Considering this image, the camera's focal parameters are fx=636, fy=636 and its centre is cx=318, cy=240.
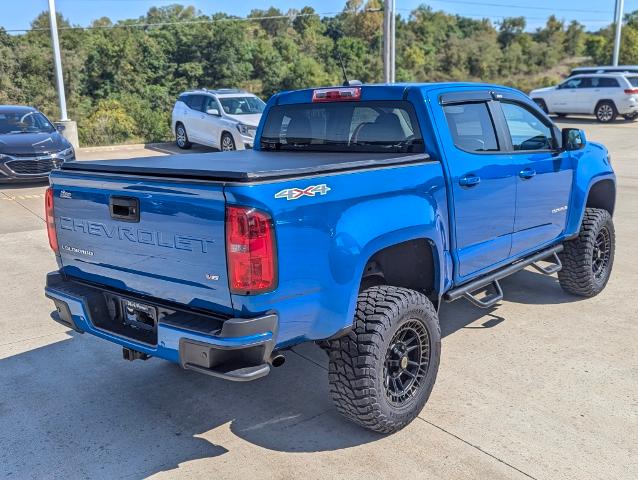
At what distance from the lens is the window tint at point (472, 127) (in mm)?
4203

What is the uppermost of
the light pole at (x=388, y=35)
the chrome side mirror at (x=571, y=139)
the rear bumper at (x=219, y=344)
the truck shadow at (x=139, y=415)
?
the light pole at (x=388, y=35)

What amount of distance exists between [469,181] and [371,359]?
141 cm

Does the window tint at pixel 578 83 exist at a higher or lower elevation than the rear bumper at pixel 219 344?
higher

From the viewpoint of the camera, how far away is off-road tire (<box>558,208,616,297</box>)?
5.60 m

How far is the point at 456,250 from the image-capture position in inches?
158

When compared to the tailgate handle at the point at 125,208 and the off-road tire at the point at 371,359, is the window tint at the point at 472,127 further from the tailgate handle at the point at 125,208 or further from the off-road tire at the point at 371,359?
the tailgate handle at the point at 125,208

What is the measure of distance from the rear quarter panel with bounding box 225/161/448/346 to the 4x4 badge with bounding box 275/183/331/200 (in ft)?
0.05

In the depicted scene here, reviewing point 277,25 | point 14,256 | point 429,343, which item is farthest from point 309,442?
point 277,25

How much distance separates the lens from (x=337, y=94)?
4547 mm

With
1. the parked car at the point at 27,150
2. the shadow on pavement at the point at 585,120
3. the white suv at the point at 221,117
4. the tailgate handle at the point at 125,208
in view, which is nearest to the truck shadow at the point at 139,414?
the tailgate handle at the point at 125,208

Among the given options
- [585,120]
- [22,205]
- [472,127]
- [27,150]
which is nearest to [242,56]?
[585,120]

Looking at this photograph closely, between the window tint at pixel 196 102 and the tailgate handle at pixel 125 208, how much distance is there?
1383 centimetres

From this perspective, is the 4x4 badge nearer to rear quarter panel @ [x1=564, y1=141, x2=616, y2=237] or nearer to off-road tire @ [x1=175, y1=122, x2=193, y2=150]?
rear quarter panel @ [x1=564, y1=141, x2=616, y2=237]

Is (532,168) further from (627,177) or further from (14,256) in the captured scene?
(627,177)
